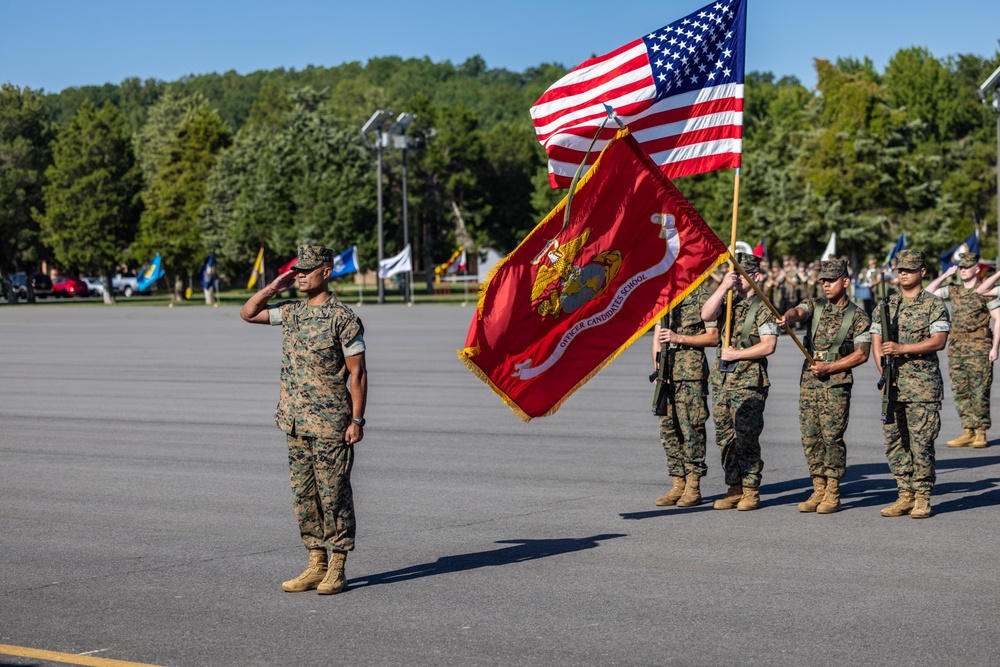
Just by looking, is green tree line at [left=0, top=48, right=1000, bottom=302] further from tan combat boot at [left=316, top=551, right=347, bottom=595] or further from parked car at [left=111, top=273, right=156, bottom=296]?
tan combat boot at [left=316, top=551, right=347, bottom=595]

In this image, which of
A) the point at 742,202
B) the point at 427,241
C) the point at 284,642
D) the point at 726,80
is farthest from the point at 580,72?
the point at 427,241

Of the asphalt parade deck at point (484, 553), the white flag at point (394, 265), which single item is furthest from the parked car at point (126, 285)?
the asphalt parade deck at point (484, 553)

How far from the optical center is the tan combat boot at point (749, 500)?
10195 millimetres

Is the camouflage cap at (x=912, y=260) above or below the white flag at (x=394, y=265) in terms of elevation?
above

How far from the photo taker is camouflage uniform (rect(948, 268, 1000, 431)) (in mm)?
13930

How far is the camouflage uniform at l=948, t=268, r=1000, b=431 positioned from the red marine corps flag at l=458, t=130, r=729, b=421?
5.95 meters

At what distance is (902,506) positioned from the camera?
9.97 metres

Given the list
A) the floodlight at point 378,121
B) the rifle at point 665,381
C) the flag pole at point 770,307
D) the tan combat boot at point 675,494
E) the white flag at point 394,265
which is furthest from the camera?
the floodlight at point 378,121

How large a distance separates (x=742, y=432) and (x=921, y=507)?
1.43m

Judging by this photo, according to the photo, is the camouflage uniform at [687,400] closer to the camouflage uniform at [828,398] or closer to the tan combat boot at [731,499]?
the tan combat boot at [731,499]

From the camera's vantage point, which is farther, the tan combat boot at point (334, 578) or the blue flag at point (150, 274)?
the blue flag at point (150, 274)

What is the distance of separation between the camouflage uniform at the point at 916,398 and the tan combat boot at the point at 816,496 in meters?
0.54

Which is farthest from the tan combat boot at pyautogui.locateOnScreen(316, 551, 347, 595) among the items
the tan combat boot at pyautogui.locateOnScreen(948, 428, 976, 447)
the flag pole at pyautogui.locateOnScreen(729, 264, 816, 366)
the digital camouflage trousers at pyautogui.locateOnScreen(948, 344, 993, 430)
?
the digital camouflage trousers at pyautogui.locateOnScreen(948, 344, 993, 430)

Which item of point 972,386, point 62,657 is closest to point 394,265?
point 972,386
